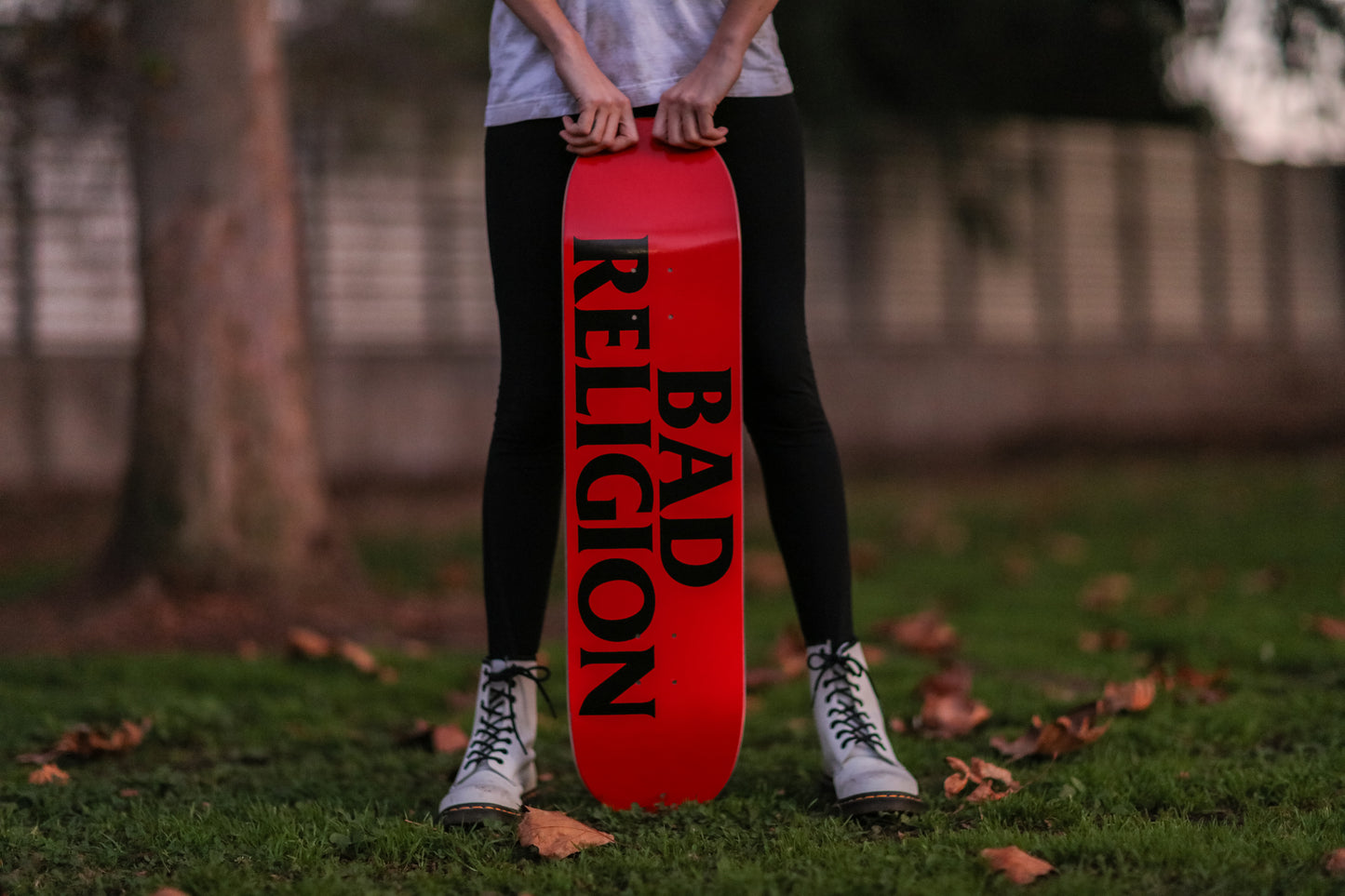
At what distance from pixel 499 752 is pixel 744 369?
2.39 feet

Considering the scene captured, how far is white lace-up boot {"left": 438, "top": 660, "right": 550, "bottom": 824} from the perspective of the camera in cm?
187

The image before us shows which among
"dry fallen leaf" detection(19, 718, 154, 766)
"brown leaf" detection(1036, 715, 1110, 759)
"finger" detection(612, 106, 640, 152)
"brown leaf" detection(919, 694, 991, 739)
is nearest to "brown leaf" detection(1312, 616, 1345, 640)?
"brown leaf" detection(919, 694, 991, 739)

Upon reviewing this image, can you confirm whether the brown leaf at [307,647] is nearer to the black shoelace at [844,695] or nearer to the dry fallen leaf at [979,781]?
the black shoelace at [844,695]

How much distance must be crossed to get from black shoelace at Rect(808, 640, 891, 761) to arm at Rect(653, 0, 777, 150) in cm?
85

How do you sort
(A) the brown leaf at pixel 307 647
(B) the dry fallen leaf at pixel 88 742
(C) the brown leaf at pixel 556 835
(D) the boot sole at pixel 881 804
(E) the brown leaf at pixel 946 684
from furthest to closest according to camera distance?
(A) the brown leaf at pixel 307 647
(E) the brown leaf at pixel 946 684
(B) the dry fallen leaf at pixel 88 742
(D) the boot sole at pixel 881 804
(C) the brown leaf at pixel 556 835

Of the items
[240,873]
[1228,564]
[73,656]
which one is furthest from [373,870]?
[1228,564]

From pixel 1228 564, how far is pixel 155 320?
3.96 meters

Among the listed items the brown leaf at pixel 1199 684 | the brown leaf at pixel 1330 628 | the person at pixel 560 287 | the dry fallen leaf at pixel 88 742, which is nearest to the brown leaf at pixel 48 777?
the dry fallen leaf at pixel 88 742

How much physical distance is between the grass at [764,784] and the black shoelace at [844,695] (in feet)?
0.38

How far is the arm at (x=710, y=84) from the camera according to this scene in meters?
1.96

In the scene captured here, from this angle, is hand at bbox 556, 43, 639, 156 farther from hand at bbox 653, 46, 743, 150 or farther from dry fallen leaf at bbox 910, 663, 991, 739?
dry fallen leaf at bbox 910, 663, 991, 739

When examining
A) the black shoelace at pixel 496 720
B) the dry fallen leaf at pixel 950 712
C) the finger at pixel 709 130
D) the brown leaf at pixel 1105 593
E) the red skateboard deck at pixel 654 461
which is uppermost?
the finger at pixel 709 130

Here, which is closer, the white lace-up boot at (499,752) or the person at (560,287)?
the white lace-up boot at (499,752)

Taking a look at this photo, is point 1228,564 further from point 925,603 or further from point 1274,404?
point 1274,404
